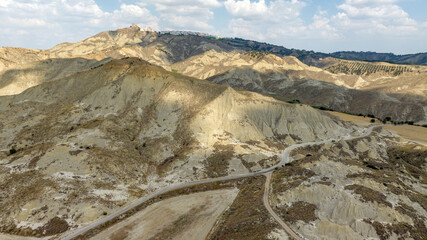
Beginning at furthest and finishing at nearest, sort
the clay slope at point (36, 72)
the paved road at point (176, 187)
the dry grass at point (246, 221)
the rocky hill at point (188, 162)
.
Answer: the clay slope at point (36, 72), the paved road at point (176, 187), the rocky hill at point (188, 162), the dry grass at point (246, 221)

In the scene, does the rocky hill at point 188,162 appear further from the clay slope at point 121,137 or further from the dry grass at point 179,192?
the dry grass at point 179,192

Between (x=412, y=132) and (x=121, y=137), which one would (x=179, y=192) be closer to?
(x=121, y=137)

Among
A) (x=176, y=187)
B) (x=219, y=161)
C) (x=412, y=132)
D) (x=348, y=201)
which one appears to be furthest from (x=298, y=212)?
(x=412, y=132)

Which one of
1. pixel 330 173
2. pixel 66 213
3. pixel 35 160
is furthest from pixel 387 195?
pixel 35 160

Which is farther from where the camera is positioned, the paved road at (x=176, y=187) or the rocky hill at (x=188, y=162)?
the paved road at (x=176, y=187)

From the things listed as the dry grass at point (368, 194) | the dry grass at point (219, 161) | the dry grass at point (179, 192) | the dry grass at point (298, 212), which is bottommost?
the dry grass at point (179, 192)

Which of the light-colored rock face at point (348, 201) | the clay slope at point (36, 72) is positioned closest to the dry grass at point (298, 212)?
the light-colored rock face at point (348, 201)
